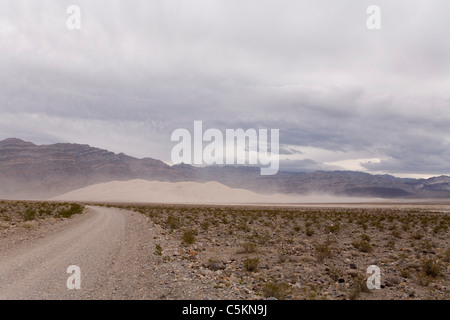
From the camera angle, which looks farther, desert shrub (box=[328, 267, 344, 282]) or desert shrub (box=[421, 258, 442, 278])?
desert shrub (box=[421, 258, 442, 278])

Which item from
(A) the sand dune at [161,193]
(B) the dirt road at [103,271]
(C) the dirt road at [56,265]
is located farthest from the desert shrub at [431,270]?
(A) the sand dune at [161,193]

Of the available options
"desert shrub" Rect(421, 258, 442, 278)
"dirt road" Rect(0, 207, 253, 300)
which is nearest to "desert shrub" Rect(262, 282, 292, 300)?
"dirt road" Rect(0, 207, 253, 300)

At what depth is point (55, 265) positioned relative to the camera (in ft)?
37.1

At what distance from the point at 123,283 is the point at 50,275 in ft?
7.99

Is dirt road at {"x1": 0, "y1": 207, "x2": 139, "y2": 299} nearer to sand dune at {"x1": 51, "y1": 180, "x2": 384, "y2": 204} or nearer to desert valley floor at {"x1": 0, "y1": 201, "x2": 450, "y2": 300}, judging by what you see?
desert valley floor at {"x1": 0, "y1": 201, "x2": 450, "y2": 300}

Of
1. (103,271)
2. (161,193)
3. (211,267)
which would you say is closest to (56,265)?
(103,271)

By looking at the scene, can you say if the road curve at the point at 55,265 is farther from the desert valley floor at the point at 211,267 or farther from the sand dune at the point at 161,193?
the sand dune at the point at 161,193

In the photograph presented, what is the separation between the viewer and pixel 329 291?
1002cm

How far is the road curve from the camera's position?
8.37 meters

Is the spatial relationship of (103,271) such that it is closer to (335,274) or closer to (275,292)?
(275,292)

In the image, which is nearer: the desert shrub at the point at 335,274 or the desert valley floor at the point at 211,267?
the desert valley floor at the point at 211,267

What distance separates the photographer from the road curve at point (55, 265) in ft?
27.5
